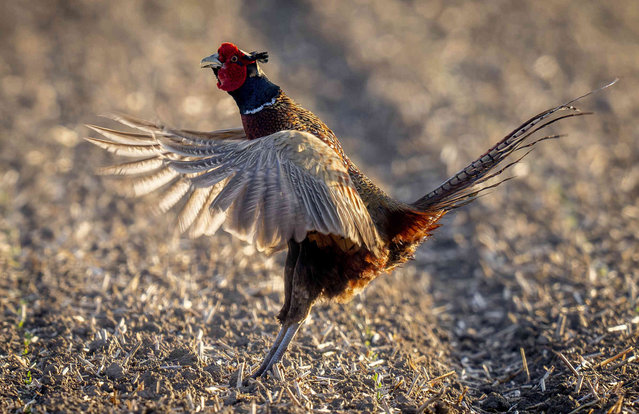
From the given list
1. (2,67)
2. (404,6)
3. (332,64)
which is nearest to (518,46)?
(404,6)

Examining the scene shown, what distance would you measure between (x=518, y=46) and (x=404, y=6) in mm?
2675

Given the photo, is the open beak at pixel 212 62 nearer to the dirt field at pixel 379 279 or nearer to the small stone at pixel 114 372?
A: the dirt field at pixel 379 279

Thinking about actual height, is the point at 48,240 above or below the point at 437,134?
below

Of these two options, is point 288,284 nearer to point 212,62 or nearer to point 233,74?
point 233,74

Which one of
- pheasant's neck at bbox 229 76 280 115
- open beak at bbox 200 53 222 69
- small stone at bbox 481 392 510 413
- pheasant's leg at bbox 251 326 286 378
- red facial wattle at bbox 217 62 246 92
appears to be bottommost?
small stone at bbox 481 392 510 413

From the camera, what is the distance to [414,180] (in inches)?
251

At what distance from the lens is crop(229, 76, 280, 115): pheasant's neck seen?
3379mm

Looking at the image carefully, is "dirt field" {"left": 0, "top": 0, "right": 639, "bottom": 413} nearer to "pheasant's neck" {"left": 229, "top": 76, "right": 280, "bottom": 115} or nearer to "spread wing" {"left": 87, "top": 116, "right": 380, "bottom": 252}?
"spread wing" {"left": 87, "top": 116, "right": 380, "bottom": 252}

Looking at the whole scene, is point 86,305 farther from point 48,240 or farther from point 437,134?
point 437,134

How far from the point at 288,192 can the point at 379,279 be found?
2.16 metres

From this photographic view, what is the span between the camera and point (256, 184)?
272 cm

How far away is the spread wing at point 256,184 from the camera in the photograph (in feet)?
8.71

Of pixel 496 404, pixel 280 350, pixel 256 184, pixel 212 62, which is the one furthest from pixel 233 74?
pixel 496 404

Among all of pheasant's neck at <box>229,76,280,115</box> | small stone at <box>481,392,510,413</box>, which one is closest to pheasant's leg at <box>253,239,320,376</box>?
pheasant's neck at <box>229,76,280,115</box>
